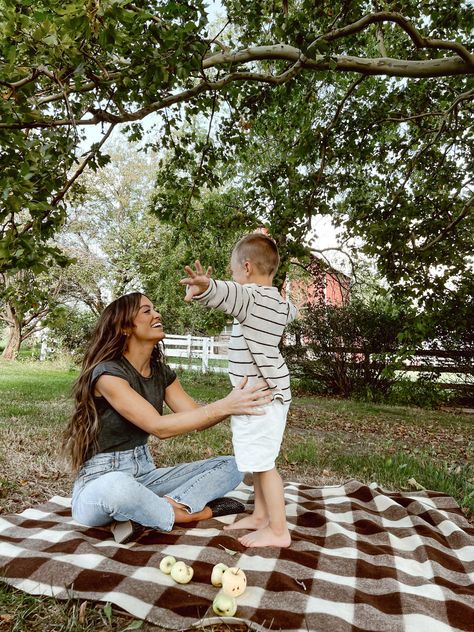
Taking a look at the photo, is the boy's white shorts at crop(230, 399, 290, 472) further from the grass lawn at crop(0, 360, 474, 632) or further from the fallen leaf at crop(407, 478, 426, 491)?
the fallen leaf at crop(407, 478, 426, 491)

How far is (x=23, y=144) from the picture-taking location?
2.95 meters

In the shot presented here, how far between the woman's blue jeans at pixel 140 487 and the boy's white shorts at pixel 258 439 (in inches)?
18.0

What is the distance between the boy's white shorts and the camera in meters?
2.60

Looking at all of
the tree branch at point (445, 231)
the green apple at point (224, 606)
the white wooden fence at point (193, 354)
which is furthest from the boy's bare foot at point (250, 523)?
the white wooden fence at point (193, 354)

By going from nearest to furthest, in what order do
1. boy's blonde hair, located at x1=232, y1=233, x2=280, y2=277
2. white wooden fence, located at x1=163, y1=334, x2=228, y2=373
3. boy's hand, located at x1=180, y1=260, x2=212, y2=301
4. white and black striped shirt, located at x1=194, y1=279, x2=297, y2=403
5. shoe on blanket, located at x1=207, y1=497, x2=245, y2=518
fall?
boy's hand, located at x1=180, y1=260, x2=212, y2=301
white and black striped shirt, located at x1=194, y1=279, x2=297, y2=403
boy's blonde hair, located at x1=232, y1=233, x2=280, y2=277
shoe on blanket, located at x1=207, y1=497, x2=245, y2=518
white wooden fence, located at x1=163, y1=334, x2=228, y2=373

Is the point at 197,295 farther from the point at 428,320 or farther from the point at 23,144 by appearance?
the point at 428,320

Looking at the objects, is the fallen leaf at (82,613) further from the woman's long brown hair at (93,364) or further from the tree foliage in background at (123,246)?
the tree foliage in background at (123,246)

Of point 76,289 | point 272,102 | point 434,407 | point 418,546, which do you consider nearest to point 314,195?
point 272,102

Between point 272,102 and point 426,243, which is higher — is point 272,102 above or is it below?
above

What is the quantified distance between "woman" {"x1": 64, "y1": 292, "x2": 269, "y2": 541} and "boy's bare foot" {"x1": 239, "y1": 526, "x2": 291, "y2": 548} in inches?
16.6

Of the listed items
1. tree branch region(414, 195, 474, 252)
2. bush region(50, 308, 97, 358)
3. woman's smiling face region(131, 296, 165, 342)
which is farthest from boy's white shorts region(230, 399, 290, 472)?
bush region(50, 308, 97, 358)

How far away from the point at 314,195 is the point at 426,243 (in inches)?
83.3

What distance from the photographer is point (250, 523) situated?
2816 millimetres

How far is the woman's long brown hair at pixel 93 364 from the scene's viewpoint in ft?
Answer: 9.16
